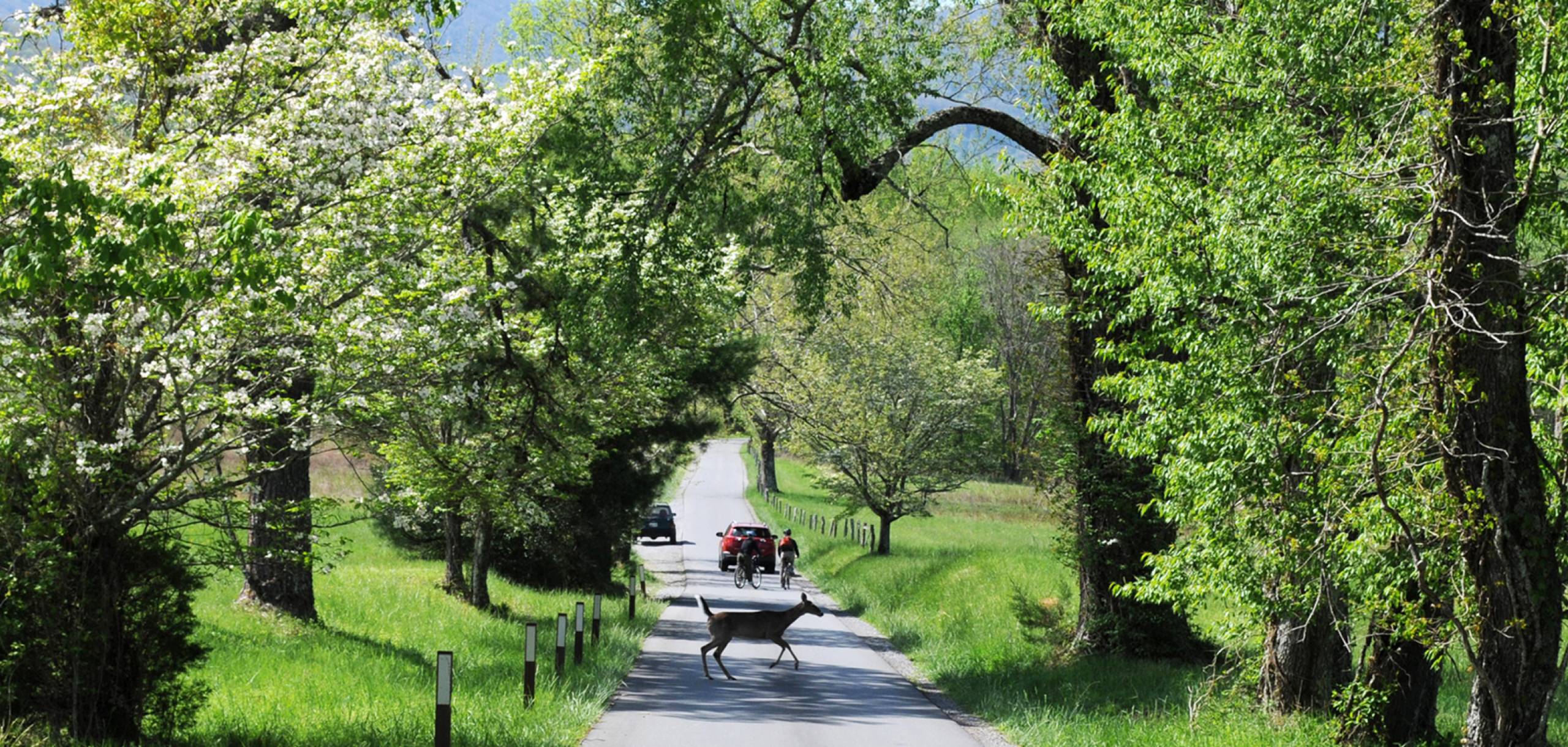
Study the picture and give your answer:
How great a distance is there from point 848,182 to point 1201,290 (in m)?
6.27

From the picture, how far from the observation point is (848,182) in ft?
55.6

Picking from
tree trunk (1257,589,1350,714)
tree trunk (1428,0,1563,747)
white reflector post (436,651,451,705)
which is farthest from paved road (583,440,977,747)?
tree trunk (1428,0,1563,747)

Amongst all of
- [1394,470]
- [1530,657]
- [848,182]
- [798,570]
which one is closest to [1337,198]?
[1394,470]

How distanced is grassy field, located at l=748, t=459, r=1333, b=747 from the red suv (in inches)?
66.4

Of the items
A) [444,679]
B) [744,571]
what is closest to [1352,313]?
[444,679]

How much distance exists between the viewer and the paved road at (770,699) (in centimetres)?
1345

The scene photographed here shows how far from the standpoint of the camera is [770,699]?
17.0m

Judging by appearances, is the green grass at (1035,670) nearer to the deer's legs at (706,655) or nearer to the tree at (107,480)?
the deer's legs at (706,655)

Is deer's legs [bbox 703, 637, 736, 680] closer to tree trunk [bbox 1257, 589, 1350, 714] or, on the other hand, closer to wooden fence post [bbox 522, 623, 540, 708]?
wooden fence post [bbox 522, 623, 540, 708]

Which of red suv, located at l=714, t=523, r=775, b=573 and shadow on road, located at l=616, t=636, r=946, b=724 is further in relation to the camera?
red suv, located at l=714, t=523, r=775, b=573

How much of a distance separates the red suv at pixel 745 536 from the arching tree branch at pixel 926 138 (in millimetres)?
27563

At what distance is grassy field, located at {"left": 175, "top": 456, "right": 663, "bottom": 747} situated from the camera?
12.2 meters

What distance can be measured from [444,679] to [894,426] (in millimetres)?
34113

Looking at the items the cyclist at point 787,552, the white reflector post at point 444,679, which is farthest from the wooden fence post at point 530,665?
the cyclist at point 787,552
